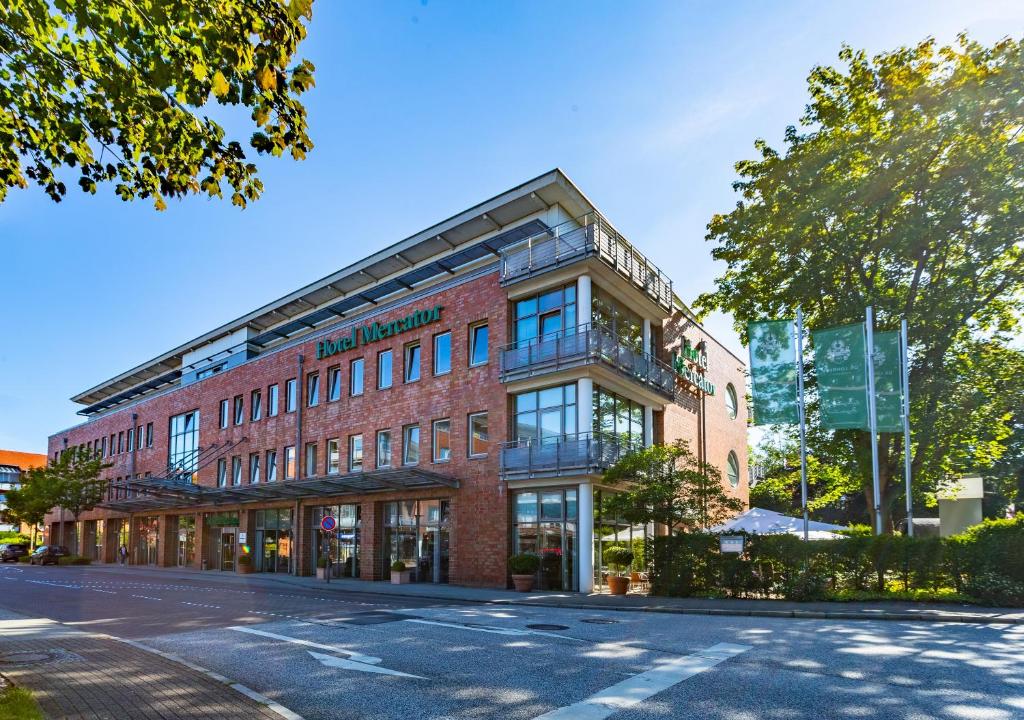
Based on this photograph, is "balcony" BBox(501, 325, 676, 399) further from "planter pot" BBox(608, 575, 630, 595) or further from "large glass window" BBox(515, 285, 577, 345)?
"planter pot" BBox(608, 575, 630, 595)

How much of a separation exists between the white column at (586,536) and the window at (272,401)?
19.0 m

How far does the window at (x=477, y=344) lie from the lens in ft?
87.5

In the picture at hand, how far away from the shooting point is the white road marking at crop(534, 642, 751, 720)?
6544mm

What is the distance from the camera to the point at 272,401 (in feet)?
121

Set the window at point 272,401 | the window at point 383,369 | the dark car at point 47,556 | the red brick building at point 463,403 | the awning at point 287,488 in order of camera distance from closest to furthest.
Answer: the red brick building at point 463,403, the awning at point 287,488, the window at point 383,369, the window at point 272,401, the dark car at point 47,556

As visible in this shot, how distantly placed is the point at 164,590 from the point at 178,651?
15.1 metres

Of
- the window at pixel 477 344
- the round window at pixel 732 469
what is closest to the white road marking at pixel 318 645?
the window at pixel 477 344

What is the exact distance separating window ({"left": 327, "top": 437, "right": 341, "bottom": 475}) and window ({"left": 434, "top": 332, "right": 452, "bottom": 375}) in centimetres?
705

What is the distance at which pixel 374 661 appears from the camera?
9266mm

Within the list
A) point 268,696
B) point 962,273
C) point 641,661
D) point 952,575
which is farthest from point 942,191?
point 268,696

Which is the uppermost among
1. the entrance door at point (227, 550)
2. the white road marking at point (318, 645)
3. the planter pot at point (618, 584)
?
the white road marking at point (318, 645)

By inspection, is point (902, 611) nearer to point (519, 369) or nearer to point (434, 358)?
point (519, 369)

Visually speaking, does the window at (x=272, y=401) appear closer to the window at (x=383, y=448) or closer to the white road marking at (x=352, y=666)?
the window at (x=383, y=448)

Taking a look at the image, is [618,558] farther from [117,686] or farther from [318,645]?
[117,686]
